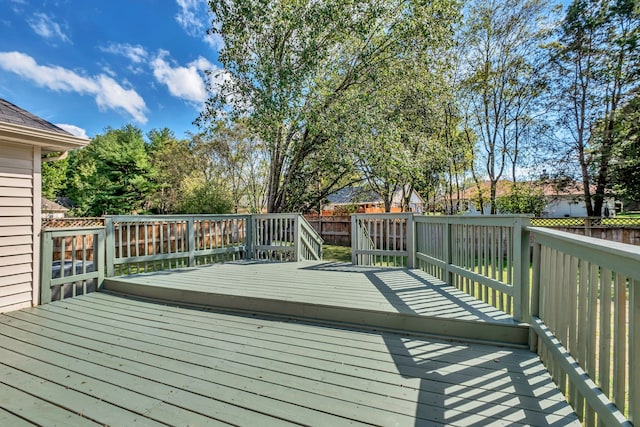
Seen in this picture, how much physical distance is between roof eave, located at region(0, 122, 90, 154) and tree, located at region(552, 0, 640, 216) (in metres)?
14.3

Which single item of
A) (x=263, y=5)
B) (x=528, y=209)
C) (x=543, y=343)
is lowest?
(x=543, y=343)

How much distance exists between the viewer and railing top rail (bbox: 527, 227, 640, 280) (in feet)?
3.90

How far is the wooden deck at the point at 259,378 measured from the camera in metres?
1.70

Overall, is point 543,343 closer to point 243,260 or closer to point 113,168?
point 243,260

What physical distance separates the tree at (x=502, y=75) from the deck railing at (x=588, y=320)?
37.4 feet

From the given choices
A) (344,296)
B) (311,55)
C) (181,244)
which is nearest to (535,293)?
(344,296)

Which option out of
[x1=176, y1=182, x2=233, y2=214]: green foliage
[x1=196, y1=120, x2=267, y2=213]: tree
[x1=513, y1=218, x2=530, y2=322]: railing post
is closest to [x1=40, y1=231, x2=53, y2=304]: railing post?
[x1=513, y1=218, x2=530, y2=322]: railing post

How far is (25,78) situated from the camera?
78.5 feet

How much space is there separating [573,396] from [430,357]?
85cm

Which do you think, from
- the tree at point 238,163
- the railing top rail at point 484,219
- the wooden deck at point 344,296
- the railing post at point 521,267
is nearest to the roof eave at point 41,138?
the wooden deck at point 344,296

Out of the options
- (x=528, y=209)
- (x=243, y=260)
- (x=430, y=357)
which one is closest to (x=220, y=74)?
(x=243, y=260)

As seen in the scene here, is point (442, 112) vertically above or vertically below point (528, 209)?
above

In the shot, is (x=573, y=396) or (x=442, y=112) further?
(x=442, y=112)

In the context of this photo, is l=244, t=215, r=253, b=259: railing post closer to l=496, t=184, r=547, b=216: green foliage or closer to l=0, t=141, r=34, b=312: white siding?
l=0, t=141, r=34, b=312: white siding
